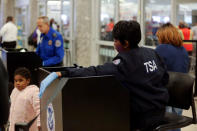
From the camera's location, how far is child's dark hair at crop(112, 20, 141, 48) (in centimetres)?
208

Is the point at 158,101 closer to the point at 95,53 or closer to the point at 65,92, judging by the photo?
the point at 65,92

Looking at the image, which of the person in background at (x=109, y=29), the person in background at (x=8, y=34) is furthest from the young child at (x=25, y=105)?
the person in background at (x=8, y=34)

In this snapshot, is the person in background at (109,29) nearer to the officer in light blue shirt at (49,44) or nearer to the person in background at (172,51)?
the officer in light blue shirt at (49,44)

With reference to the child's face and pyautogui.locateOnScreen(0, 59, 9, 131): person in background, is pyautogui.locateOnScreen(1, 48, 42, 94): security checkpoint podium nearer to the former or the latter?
the child's face

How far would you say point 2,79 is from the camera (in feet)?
5.62

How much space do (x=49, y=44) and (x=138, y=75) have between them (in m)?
2.82

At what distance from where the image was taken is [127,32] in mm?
2082

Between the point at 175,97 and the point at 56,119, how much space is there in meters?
1.00

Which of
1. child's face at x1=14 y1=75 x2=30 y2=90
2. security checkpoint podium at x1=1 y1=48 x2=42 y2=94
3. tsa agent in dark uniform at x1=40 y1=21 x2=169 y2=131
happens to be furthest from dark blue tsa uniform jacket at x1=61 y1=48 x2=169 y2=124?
security checkpoint podium at x1=1 y1=48 x2=42 y2=94

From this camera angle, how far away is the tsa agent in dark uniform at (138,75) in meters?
2.02

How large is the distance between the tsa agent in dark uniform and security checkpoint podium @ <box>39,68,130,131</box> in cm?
11

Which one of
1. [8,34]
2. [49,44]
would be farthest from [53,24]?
[49,44]

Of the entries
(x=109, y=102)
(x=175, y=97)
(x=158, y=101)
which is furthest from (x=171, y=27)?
(x=109, y=102)

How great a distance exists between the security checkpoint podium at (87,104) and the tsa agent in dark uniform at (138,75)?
0.11 meters
